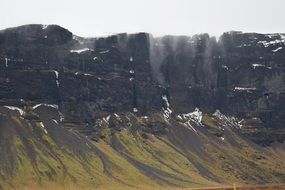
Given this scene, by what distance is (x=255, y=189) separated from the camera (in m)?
118

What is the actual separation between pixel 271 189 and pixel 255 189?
521cm

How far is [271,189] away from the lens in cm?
11331
